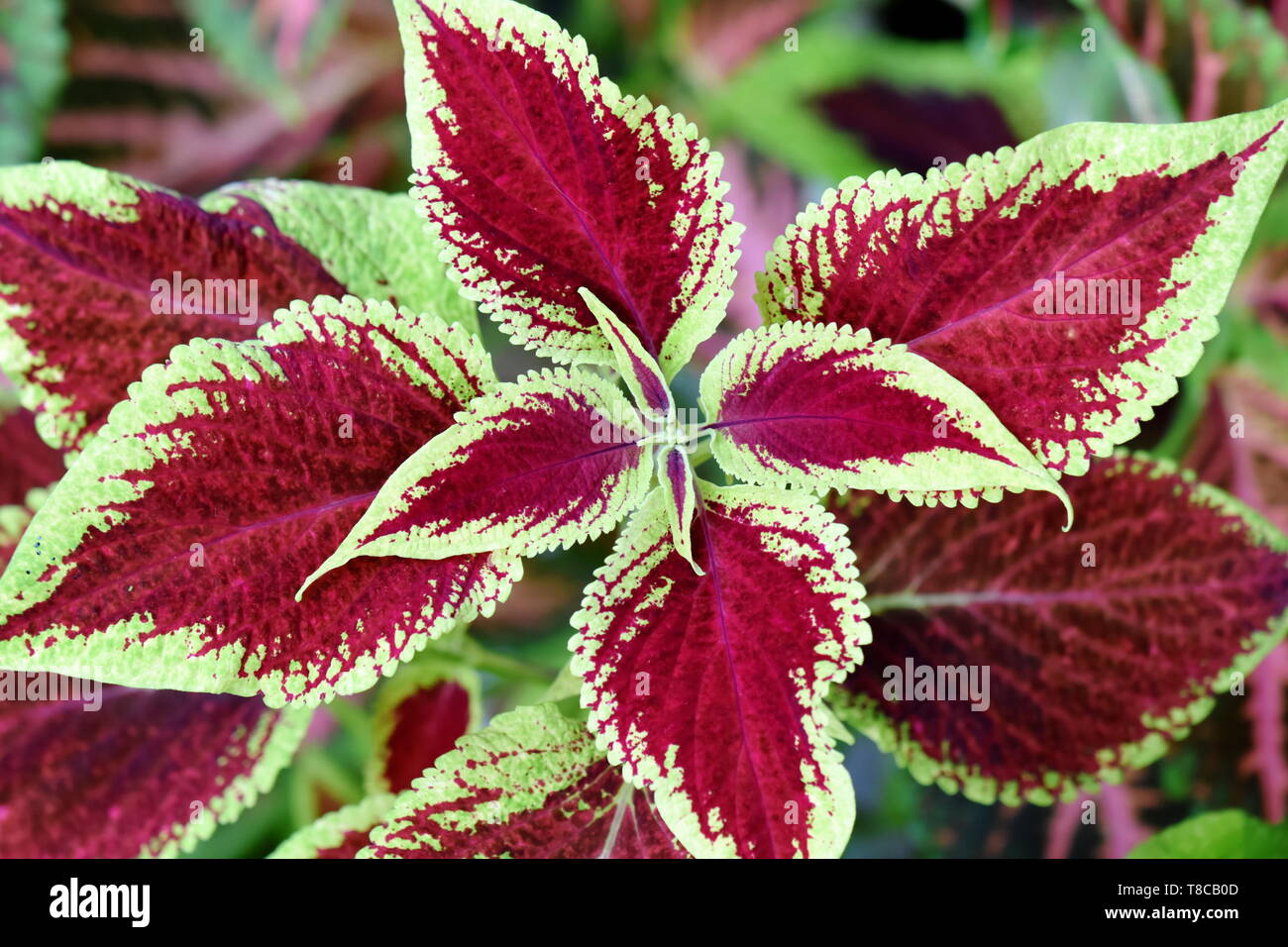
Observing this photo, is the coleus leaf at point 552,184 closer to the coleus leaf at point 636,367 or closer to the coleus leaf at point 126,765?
the coleus leaf at point 636,367

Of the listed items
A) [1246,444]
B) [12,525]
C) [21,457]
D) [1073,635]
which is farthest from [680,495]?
[1246,444]

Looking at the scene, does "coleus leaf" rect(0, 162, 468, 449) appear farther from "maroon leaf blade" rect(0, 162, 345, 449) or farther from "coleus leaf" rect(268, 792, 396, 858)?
"coleus leaf" rect(268, 792, 396, 858)

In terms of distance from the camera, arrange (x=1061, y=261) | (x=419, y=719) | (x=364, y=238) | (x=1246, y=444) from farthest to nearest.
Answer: (x=1246, y=444)
(x=419, y=719)
(x=364, y=238)
(x=1061, y=261)

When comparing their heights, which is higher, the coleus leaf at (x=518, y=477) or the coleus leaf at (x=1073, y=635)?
the coleus leaf at (x=518, y=477)

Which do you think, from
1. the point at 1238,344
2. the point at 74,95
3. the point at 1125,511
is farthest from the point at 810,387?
the point at 74,95

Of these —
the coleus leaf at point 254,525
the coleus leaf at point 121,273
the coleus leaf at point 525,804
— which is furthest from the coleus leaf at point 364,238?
the coleus leaf at point 525,804

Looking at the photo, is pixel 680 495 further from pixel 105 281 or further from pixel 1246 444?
pixel 1246 444

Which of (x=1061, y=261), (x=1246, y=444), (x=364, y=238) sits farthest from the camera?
(x=1246, y=444)

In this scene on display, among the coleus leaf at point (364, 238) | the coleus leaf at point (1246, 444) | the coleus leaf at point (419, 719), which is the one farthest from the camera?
the coleus leaf at point (1246, 444)

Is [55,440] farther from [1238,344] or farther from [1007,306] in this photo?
[1238,344]
